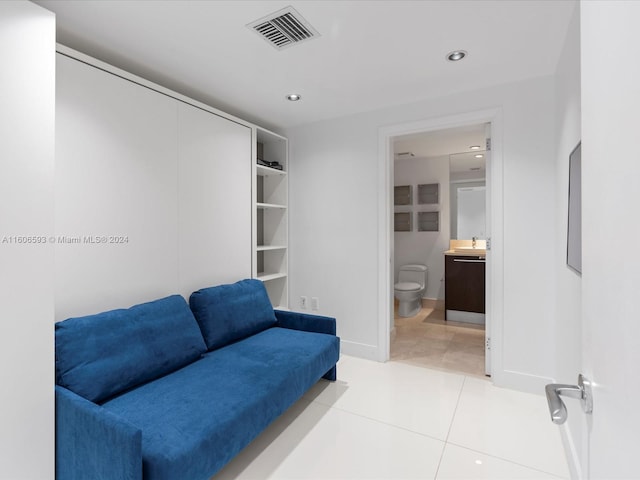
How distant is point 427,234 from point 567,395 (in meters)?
5.21

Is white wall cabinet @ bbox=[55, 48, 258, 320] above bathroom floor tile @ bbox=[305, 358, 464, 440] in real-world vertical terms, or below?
above

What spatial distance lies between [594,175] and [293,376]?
195 centimetres

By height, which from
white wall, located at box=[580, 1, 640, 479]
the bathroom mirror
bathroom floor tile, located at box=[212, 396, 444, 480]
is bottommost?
bathroom floor tile, located at box=[212, 396, 444, 480]

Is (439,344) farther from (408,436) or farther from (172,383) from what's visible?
(172,383)

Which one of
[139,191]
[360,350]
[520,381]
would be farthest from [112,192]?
[520,381]

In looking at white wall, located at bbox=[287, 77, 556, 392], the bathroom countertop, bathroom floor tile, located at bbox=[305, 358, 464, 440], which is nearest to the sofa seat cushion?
bathroom floor tile, located at bbox=[305, 358, 464, 440]

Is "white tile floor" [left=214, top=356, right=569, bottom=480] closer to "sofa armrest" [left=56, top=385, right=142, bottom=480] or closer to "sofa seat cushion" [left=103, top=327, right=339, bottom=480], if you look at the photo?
"sofa seat cushion" [left=103, top=327, right=339, bottom=480]

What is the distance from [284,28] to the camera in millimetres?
1964

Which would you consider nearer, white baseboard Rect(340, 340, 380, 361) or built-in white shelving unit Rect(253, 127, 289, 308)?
white baseboard Rect(340, 340, 380, 361)

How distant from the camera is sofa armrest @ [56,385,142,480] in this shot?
4.15 feet

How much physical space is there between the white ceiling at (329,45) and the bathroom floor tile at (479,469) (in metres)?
2.53

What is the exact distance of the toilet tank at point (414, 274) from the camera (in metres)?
5.52

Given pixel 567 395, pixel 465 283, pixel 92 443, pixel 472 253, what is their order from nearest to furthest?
1. pixel 567 395
2. pixel 92 443
3. pixel 465 283
4. pixel 472 253

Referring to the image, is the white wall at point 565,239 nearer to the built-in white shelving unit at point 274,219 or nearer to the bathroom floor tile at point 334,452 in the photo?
the bathroom floor tile at point 334,452
